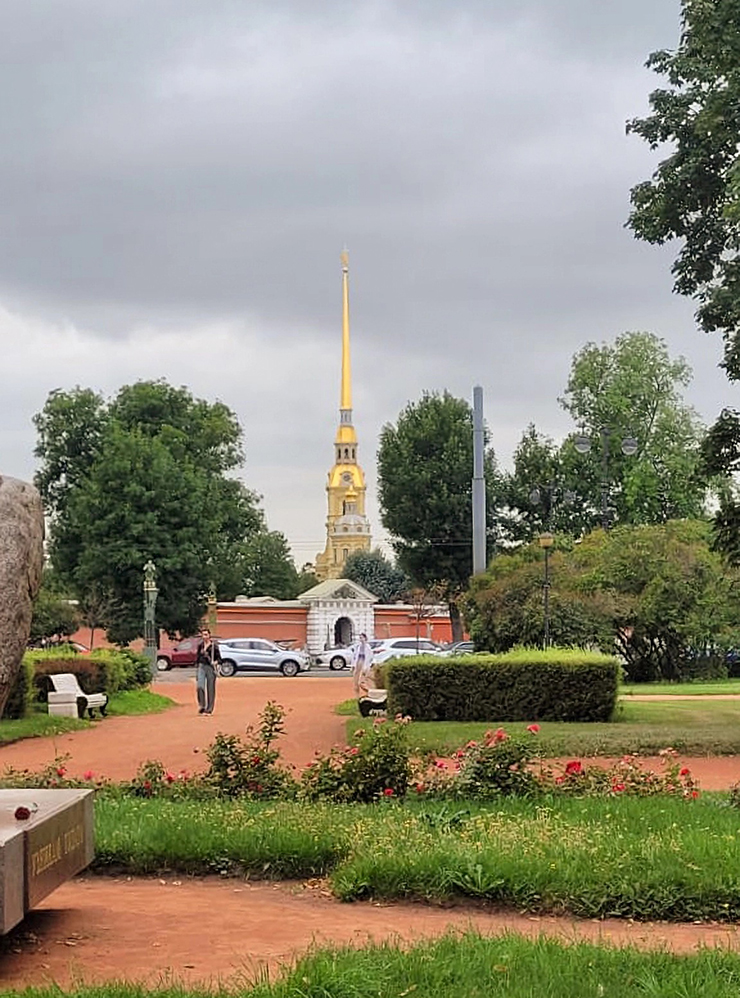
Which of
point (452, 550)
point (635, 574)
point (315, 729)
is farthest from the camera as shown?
point (452, 550)

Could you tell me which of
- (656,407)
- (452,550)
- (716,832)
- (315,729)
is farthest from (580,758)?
(656,407)

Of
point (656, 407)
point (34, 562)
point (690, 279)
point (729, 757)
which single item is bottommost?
point (729, 757)

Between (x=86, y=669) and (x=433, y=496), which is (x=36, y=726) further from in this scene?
(x=433, y=496)

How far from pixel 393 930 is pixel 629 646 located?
114 feet

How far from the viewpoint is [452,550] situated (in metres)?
56.4

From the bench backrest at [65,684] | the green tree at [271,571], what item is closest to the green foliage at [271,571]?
the green tree at [271,571]

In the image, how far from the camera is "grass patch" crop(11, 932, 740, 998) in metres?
5.27

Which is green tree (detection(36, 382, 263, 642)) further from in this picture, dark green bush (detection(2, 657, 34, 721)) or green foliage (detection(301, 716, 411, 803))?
green foliage (detection(301, 716, 411, 803))

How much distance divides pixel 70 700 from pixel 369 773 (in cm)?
1314

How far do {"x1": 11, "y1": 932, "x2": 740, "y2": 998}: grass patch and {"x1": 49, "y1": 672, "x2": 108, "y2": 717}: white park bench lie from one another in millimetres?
17788

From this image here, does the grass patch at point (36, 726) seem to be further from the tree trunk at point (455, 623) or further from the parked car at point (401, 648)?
the tree trunk at point (455, 623)

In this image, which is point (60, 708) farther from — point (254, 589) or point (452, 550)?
point (254, 589)

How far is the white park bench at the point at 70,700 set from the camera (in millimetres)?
23016

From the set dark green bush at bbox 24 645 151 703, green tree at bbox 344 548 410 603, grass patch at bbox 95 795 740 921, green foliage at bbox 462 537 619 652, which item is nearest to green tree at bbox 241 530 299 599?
green tree at bbox 344 548 410 603
